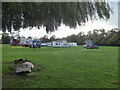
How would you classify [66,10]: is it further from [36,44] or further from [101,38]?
[101,38]

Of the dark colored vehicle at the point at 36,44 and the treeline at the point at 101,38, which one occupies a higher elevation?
the treeline at the point at 101,38

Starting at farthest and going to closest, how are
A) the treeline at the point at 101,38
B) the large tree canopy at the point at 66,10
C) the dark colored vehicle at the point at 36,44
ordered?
the treeline at the point at 101,38 → the dark colored vehicle at the point at 36,44 → the large tree canopy at the point at 66,10

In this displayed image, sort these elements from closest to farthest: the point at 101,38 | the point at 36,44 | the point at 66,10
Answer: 1. the point at 66,10
2. the point at 36,44
3. the point at 101,38

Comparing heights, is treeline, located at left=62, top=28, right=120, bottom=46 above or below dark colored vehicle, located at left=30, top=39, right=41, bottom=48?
above

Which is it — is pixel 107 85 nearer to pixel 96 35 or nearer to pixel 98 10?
pixel 98 10

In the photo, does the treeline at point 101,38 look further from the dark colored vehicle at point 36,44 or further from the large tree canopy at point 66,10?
the large tree canopy at point 66,10

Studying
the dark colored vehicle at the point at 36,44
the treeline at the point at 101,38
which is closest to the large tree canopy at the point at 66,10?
the dark colored vehicle at the point at 36,44

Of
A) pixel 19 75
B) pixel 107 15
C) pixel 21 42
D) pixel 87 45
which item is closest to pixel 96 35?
pixel 87 45

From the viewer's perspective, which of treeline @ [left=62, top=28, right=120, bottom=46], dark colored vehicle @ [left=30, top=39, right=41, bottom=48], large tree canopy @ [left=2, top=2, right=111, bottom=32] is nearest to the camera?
large tree canopy @ [left=2, top=2, right=111, bottom=32]

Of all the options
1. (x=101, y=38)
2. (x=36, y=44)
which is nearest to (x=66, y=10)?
(x=36, y=44)

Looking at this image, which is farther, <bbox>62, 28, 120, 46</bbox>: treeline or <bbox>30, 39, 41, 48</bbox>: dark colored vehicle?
<bbox>62, 28, 120, 46</bbox>: treeline

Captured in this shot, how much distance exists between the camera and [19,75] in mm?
3854

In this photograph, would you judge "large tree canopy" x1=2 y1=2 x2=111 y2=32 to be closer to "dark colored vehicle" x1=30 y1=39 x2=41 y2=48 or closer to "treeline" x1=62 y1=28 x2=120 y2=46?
"dark colored vehicle" x1=30 y1=39 x2=41 y2=48

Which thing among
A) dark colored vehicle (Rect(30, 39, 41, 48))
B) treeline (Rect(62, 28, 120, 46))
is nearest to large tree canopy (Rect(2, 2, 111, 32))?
dark colored vehicle (Rect(30, 39, 41, 48))
